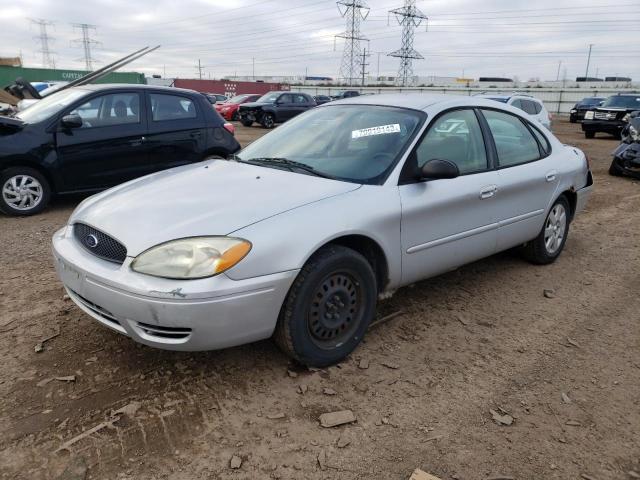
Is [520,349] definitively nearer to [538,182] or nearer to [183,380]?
[538,182]

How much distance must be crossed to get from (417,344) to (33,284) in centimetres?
303

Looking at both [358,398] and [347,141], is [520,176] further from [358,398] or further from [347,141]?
[358,398]

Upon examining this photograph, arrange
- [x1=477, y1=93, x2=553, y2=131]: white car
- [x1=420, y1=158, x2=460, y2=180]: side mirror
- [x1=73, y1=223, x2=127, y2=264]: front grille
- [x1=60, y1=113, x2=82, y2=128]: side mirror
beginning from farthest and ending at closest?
[x1=477, y1=93, x2=553, y2=131]: white car < [x1=60, y1=113, x2=82, y2=128]: side mirror < [x1=420, y1=158, x2=460, y2=180]: side mirror < [x1=73, y1=223, x2=127, y2=264]: front grille

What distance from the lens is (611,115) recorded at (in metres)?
18.8

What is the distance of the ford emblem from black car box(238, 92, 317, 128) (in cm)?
1937

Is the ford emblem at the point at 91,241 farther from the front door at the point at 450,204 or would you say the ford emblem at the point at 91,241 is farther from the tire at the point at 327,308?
the front door at the point at 450,204

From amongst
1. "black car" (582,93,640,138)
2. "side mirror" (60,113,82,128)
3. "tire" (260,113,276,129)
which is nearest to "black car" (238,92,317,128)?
"tire" (260,113,276,129)

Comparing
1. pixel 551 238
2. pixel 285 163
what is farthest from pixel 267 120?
pixel 285 163

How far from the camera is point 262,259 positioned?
2535 millimetres

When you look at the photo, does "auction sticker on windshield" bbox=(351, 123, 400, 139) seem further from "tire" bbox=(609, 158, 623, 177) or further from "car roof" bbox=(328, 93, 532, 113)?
"tire" bbox=(609, 158, 623, 177)

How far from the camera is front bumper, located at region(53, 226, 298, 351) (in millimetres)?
2432

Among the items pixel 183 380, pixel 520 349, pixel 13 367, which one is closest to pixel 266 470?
pixel 183 380

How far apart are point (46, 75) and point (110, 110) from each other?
4177 cm

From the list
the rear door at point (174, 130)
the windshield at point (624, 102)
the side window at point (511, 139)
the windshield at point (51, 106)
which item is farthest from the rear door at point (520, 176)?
the windshield at point (624, 102)
